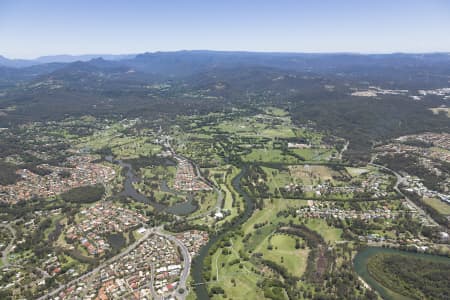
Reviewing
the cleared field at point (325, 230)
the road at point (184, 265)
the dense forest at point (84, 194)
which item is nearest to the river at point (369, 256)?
the cleared field at point (325, 230)

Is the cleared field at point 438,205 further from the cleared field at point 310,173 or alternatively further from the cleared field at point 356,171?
the cleared field at point 310,173

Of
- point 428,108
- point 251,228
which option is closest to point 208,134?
point 251,228

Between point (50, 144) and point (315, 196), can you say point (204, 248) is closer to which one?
point (315, 196)

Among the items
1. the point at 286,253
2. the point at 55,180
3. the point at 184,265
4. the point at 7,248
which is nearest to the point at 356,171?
the point at 286,253

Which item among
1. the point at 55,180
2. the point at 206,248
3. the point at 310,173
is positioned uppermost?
the point at 310,173

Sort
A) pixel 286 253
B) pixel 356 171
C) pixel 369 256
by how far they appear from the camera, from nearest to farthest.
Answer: pixel 369 256 → pixel 286 253 → pixel 356 171

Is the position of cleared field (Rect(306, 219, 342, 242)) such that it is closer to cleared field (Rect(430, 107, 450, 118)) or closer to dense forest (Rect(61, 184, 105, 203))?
dense forest (Rect(61, 184, 105, 203))

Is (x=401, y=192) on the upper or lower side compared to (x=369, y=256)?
upper

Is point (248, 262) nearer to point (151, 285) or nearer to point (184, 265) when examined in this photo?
point (184, 265)
